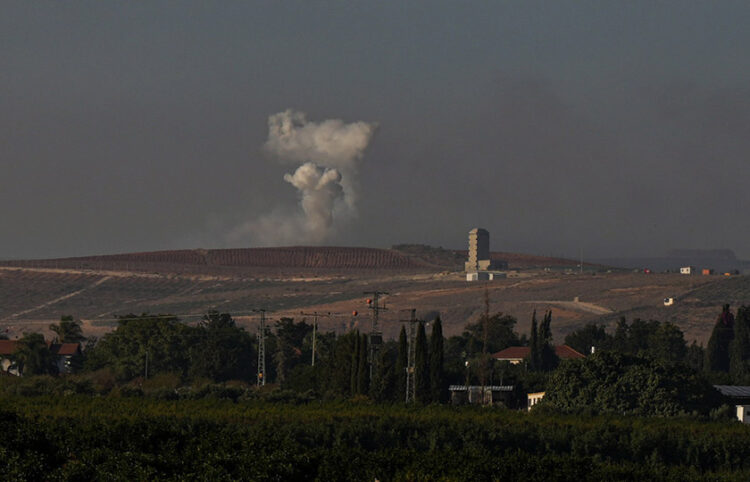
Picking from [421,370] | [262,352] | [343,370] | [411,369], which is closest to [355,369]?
[343,370]

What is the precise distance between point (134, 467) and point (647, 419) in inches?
2038

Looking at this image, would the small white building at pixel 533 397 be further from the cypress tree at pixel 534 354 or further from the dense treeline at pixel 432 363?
the cypress tree at pixel 534 354

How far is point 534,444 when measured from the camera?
91.9 meters

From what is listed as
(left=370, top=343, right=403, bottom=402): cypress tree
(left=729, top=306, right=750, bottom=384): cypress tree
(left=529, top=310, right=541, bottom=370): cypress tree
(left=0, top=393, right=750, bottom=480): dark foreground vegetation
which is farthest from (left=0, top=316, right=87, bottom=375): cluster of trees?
(left=729, top=306, right=750, bottom=384): cypress tree

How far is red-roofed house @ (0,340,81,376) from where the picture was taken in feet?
525

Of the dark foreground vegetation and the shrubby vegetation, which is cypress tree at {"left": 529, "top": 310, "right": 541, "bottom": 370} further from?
the dark foreground vegetation

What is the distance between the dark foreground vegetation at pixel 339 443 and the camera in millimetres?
62281

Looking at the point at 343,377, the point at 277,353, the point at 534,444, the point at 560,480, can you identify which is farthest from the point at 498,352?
the point at 560,480

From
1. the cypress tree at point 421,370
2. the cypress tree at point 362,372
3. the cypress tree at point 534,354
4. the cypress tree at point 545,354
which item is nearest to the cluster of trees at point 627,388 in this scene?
the cypress tree at point 421,370

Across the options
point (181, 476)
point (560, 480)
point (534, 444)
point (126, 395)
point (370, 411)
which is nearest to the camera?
point (181, 476)

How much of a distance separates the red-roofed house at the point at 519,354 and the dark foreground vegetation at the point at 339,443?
50852mm

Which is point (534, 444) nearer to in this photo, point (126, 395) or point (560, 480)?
point (560, 480)

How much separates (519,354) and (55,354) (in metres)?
57.9

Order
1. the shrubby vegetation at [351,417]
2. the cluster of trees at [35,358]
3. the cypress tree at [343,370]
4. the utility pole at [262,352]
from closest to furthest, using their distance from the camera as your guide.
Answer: the shrubby vegetation at [351,417]
the cypress tree at [343,370]
the utility pole at [262,352]
the cluster of trees at [35,358]
